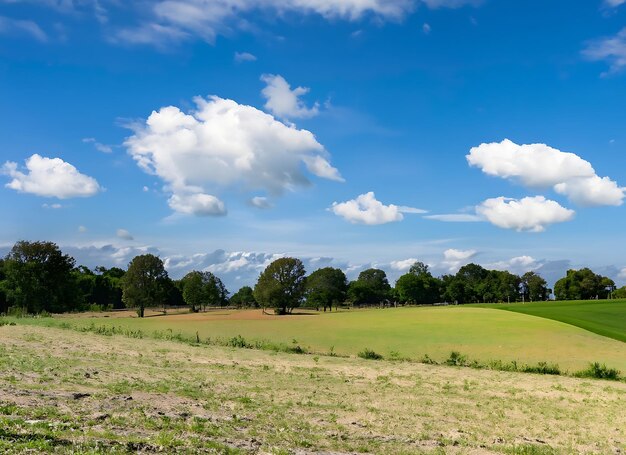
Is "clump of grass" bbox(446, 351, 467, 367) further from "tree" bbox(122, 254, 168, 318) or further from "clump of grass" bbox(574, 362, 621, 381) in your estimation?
"tree" bbox(122, 254, 168, 318)

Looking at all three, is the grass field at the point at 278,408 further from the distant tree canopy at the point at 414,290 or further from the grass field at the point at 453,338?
the distant tree canopy at the point at 414,290

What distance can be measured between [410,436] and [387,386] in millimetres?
11195

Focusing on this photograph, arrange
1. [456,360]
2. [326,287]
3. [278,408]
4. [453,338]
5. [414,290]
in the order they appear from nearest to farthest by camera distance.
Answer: [278,408], [456,360], [453,338], [326,287], [414,290]

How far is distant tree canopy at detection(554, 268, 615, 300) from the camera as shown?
19191 cm

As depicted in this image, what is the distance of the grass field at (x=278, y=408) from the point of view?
1291 centimetres

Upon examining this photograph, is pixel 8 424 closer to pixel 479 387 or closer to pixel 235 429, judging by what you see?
pixel 235 429

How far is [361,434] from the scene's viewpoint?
16.2 meters

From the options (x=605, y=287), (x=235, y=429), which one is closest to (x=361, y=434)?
(x=235, y=429)

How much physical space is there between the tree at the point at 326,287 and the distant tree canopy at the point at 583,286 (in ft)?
300

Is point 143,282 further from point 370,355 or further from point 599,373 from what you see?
point 599,373

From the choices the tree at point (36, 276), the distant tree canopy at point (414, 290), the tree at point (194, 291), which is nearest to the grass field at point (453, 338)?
the tree at point (36, 276)

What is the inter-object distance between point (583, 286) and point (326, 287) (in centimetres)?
10664

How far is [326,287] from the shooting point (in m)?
156

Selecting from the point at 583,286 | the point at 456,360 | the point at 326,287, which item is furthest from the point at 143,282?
the point at 583,286
